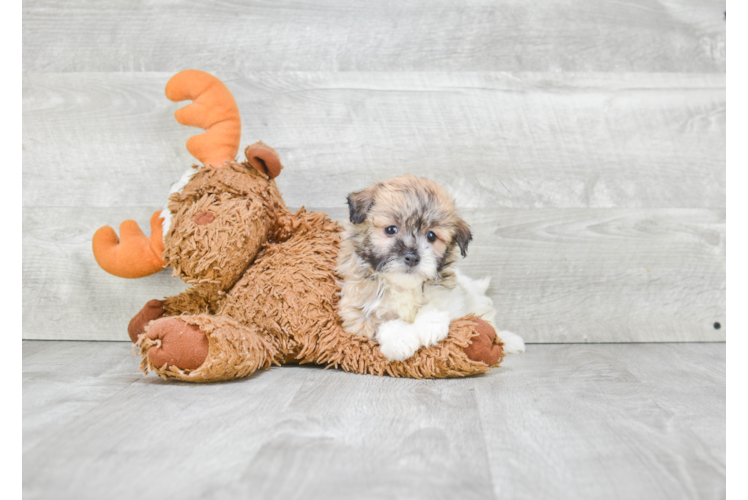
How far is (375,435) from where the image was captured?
1219mm

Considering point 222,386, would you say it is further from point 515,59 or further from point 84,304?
point 515,59

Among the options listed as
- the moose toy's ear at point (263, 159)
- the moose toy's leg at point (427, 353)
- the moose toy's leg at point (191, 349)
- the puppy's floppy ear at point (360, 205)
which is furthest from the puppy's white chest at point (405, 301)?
the moose toy's ear at point (263, 159)

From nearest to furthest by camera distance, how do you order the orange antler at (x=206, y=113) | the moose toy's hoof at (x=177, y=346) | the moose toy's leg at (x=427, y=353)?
1. the moose toy's hoof at (x=177, y=346)
2. the moose toy's leg at (x=427, y=353)
3. the orange antler at (x=206, y=113)

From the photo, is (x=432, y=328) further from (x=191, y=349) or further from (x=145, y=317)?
(x=145, y=317)

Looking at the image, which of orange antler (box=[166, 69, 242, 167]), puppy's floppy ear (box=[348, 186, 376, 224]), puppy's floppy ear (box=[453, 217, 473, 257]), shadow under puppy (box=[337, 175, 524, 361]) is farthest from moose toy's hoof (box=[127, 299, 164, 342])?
puppy's floppy ear (box=[453, 217, 473, 257])

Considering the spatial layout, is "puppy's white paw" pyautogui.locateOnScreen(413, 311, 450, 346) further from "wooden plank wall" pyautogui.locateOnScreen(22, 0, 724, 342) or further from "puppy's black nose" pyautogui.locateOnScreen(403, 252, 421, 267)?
"wooden plank wall" pyautogui.locateOnScreen(22, 0, 724, 342)

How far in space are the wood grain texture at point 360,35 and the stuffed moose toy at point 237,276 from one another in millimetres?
400

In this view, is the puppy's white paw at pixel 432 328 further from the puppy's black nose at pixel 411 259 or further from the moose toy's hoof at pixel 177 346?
the moose toy's hoof at pixel 177 346

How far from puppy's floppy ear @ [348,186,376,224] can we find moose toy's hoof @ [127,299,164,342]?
0.77m

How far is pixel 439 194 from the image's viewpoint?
167 centimetres

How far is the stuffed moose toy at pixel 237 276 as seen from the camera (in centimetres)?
157

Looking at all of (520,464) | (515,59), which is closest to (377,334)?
(520,464)

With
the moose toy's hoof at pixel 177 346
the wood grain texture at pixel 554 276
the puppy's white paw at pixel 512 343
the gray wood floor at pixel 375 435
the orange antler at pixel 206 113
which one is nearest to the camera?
the gray wood floor at pixel 375 435

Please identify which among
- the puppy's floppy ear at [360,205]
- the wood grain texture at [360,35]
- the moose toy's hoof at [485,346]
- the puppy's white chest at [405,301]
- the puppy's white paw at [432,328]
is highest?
the wood grain texture at [360,35]
